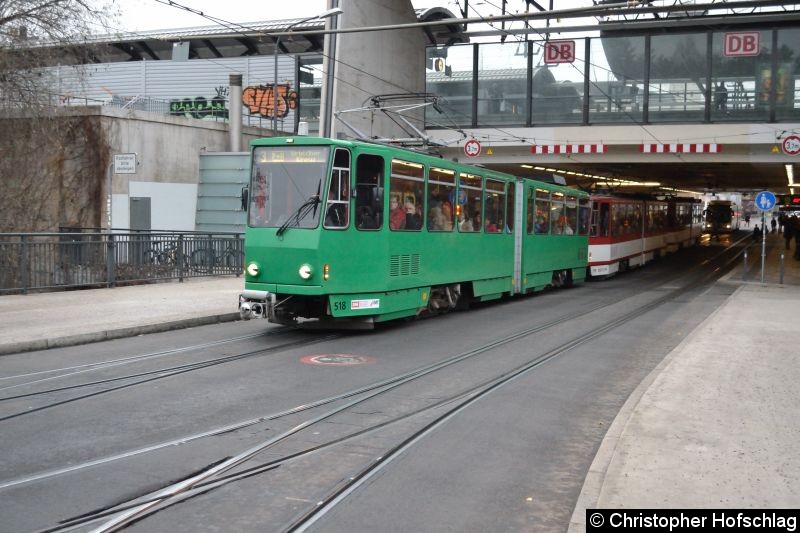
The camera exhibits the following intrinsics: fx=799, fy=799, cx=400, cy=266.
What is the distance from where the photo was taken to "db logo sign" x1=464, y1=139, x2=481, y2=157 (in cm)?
3017

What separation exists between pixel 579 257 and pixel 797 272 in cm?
1190

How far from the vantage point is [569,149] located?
100.0 feet

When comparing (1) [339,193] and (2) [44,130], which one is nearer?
(1) [339,193]

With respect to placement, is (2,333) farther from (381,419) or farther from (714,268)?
(714,268)

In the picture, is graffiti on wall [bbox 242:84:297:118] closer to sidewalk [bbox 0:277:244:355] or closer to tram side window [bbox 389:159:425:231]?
sidewalk [bbox 0:277:244:355]

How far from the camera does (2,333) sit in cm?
1235

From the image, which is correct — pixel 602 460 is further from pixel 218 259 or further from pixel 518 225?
pixel 218 259

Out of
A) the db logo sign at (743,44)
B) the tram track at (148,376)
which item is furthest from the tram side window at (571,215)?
the tram track at (148,376)

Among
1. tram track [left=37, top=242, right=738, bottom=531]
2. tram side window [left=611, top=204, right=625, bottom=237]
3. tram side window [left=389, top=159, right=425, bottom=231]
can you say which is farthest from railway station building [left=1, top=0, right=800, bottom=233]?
tram track [left=37, top=242, right=738, bottom=531]

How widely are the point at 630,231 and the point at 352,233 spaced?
2281cm

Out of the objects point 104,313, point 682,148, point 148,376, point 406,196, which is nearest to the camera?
point 148,376

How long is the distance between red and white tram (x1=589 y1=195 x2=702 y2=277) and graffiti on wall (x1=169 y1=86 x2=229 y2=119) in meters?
21.2

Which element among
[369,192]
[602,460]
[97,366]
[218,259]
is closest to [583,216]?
[218,259]

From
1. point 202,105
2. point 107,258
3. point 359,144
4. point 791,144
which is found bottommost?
point 107,258
